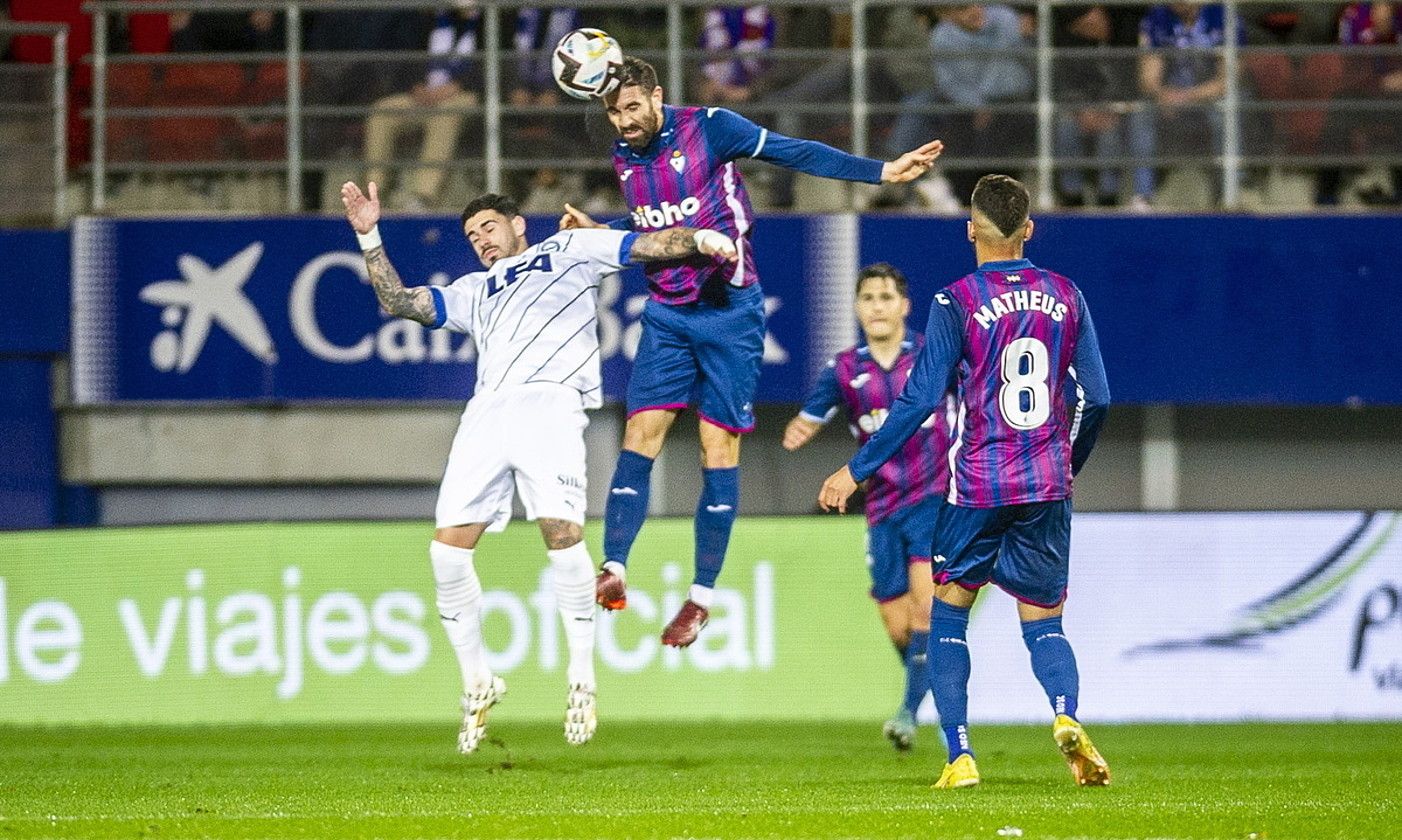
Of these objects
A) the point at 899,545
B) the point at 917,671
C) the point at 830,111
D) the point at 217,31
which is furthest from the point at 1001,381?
the point at 217,31

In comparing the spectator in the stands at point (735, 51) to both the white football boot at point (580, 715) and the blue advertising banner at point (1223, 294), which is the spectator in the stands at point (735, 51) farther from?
the white football boot at point (580, 715)

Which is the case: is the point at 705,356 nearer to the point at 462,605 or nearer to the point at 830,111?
the point at 462,605

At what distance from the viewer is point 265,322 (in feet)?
48.9

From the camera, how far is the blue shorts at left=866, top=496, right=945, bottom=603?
11055 mm

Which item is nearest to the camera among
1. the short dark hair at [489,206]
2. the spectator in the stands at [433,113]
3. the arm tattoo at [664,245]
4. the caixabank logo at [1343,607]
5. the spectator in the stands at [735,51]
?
the arm tattoo at [664,245]

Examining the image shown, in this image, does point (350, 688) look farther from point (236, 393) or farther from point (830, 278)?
point (830, 278)

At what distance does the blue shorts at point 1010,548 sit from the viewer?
26.3ft

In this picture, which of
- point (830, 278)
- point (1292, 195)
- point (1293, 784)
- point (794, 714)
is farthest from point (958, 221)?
point (1293, 784)

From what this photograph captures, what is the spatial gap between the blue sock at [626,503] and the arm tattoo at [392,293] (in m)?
1.09

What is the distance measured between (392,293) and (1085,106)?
681 cm

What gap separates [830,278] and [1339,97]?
3.51 m

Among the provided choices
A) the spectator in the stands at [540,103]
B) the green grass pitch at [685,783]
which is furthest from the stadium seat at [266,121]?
the green grass pitch at [685,783]

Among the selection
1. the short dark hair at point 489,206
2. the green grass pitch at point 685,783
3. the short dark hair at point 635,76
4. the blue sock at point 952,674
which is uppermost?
the short dark hair at point 635,76

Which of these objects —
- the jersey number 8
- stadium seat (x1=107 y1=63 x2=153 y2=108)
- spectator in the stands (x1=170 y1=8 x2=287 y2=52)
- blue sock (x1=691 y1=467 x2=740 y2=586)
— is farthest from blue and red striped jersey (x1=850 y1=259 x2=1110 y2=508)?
stadium seat (x1=107 y1=63 x2=153 y2=108)
